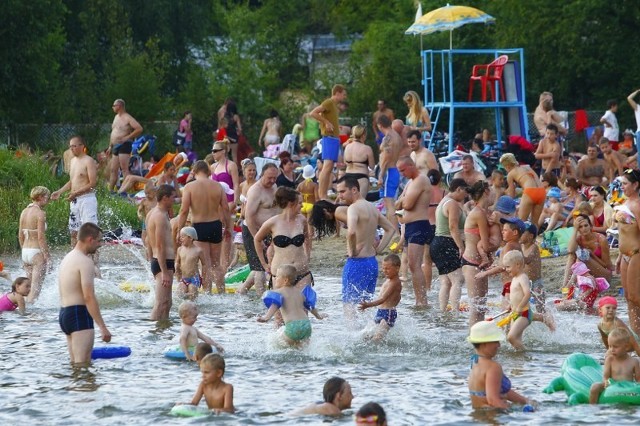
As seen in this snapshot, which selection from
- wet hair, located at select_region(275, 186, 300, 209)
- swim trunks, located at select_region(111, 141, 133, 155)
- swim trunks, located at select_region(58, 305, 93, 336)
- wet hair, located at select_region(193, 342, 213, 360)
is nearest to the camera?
wet hair, located at select_region(193, 342, 213, 360)

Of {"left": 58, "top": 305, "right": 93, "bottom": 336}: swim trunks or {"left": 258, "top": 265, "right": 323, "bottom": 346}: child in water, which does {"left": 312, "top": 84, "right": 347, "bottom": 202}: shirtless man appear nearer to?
{"left": 258, "top": 265, "right": 323, "bottom": 346}: child in water

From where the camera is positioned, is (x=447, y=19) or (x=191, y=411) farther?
(x=447, y=19)

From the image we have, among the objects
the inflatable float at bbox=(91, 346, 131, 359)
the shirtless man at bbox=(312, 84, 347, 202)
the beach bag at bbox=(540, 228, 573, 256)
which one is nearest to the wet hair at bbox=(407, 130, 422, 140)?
the beach bag at bbox=(540, 228, 573, 256)

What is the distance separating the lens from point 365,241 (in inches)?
508

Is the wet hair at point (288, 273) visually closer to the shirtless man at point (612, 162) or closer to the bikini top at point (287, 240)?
the bikini top at point (287, 240)

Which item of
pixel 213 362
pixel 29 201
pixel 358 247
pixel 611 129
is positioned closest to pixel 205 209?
pixel 358 247

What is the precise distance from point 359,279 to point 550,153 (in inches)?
378

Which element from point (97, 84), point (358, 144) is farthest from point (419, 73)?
point (358, 144)

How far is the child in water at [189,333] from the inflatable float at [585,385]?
9.72 feet

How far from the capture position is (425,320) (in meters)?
14.4

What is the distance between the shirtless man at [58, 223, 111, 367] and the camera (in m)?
11.0

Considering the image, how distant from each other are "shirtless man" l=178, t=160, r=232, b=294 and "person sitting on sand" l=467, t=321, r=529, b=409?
239 inches

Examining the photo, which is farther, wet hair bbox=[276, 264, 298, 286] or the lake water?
wet hair bbox=[276, 264, 298, 286]

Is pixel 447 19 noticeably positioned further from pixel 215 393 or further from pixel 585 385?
pixel 215 393
